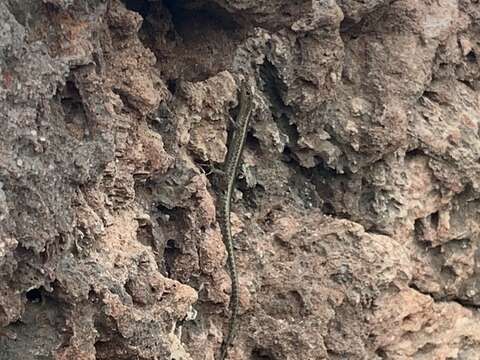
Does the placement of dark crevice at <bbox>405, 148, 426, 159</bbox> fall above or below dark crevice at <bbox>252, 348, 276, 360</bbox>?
above

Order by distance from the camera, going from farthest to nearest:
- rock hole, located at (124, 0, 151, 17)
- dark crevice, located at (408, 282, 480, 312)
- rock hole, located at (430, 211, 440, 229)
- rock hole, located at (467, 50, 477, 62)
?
rock hole, located at (467, 50, 477, 62) → rock hole, located at (430, 211, 440, 229) → dark crevice, located at (408, 282, 480, 312) → rock hole, located at (124, 0, 151, 17)

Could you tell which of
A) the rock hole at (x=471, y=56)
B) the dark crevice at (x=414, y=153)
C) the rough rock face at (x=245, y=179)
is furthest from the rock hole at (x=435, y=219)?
the rock hole at (x=471, y=56)

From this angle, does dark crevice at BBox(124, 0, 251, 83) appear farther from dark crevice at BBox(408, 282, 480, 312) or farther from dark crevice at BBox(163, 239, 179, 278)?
dark crevice at BBox(408, 282, 480, 312)

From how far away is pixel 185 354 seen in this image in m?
3.13

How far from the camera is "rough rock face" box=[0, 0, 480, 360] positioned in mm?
2453

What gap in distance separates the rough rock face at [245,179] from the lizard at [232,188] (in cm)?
7

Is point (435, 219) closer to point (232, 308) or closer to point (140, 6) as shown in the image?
point (232, 308)

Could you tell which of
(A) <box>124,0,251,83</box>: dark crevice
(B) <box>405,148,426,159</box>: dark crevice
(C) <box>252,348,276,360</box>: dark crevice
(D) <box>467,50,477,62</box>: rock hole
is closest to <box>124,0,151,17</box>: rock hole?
(A) <box>124,0,251,83</box>: dark crevice

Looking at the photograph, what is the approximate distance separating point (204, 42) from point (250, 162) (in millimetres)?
860

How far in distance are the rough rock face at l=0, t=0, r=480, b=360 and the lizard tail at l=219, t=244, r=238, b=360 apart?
58 mm

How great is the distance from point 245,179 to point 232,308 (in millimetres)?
616

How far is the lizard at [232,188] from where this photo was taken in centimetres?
371

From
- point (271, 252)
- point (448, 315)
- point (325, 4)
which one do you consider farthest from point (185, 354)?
point (448, 315)

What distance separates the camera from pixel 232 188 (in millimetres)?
3895
